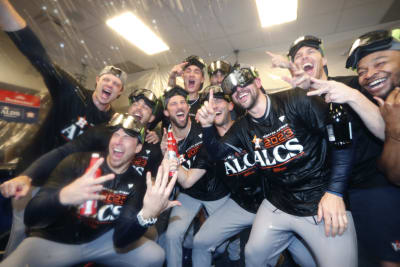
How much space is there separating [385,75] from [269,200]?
1.48 meters

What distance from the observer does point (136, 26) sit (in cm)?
438

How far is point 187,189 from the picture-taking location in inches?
102

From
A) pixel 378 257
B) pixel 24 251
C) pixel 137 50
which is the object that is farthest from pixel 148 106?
pixel 137 50

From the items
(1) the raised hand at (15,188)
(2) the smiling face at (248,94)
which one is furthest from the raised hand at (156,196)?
(2) the smiling face at (248,94)

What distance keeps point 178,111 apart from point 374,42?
219cm

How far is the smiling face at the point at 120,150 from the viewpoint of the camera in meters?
1.81

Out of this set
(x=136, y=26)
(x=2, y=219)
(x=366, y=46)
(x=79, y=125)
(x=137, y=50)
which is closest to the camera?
(x=366, y=46)

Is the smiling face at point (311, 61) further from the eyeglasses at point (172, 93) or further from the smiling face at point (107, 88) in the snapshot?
the smiling face at point (107, 88)

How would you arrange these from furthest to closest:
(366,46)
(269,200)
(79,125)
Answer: (79,125), (269,200), (366,46)

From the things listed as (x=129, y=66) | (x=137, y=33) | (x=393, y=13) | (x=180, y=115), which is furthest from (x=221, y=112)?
(x=129, y=66)

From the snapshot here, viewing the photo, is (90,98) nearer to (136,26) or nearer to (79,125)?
(79,125)

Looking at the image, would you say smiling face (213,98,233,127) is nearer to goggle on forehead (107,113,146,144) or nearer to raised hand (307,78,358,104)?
goggle on forehead (107,113,146,144)

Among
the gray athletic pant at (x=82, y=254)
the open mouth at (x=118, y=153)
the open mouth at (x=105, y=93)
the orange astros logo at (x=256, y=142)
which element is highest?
the open mouth at (x=105, y=93)

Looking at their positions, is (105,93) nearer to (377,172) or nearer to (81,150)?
(81,150)
